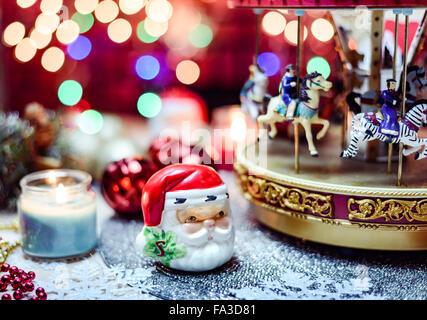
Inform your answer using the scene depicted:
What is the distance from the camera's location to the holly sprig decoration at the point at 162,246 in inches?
56.1

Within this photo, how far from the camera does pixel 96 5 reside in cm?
327

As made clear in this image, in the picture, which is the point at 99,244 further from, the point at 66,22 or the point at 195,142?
the point at 66,22

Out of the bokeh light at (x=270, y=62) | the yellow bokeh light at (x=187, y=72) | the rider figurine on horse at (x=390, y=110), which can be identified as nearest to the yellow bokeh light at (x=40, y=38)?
the yellow bokeh light at (x=187, y=72)

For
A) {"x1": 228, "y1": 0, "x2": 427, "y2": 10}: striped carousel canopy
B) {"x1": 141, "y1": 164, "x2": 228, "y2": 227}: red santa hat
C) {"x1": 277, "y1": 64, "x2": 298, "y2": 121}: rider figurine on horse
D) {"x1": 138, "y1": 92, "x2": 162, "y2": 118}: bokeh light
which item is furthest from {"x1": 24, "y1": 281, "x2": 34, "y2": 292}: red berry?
{"x1": 138, "y1": 92, "x2": 162, "y2": 118}: bokeh light

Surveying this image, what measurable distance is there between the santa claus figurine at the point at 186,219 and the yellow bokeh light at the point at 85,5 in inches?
78.3

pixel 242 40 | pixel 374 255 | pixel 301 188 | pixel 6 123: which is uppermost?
pixel 242 40

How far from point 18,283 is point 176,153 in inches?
29.3

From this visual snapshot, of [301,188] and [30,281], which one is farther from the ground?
[301,188]

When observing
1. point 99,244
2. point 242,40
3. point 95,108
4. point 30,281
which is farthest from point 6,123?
point 242,40

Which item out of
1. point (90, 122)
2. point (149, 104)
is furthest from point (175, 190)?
point (149, 104)

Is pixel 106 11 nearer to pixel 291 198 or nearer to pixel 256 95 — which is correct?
pixel 256 95

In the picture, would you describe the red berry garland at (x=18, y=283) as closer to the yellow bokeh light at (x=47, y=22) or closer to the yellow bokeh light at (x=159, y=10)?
the yellow bokeh light at (x=47, y=22)

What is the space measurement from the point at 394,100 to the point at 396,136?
0.09 metres

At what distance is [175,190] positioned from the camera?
4.62ft
